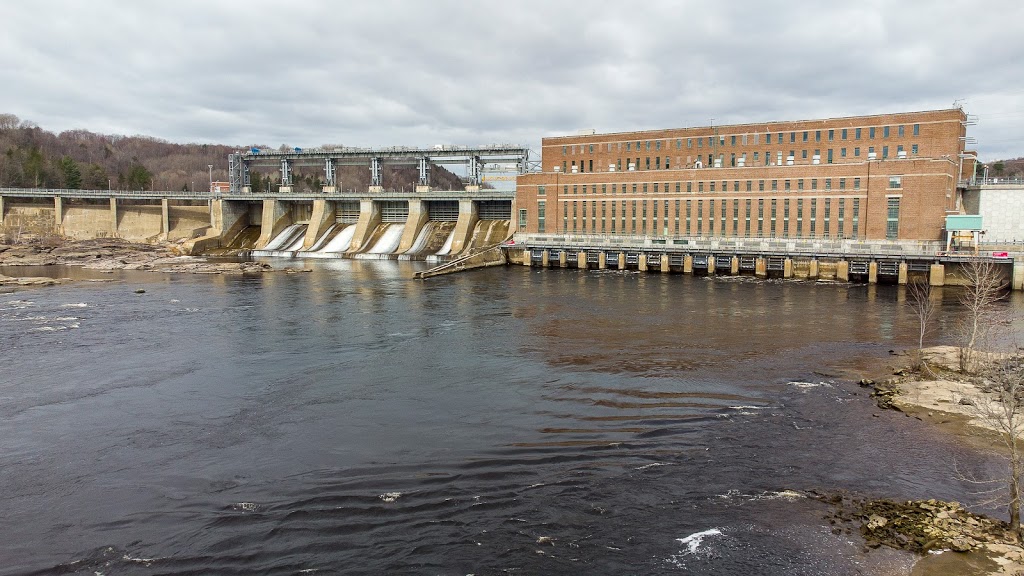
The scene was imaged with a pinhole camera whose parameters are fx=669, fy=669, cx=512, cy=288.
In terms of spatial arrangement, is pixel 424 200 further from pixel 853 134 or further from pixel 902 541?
pixel 902 541

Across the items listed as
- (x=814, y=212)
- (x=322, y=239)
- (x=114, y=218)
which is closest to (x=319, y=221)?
(x=322, y=239)

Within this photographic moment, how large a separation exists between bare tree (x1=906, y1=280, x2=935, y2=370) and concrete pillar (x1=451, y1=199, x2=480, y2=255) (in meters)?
56.8

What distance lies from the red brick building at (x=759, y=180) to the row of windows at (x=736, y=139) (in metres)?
Result: 0.13

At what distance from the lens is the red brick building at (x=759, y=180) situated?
233ft

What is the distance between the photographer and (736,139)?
9012 cm

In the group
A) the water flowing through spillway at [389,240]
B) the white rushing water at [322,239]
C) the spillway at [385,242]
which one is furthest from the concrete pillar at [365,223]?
the white rushing water at [322,239]

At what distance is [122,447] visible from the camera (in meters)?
21.3

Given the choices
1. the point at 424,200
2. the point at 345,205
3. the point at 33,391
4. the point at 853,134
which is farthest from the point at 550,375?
the point at 345,205

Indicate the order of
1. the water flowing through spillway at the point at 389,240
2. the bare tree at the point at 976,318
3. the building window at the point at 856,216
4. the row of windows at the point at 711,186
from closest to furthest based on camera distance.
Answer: the bare tree at the point at 976,318 → the building window at the point at 856,216 → the row of windows at the point at 711,186 → the water flowing through spillway at the point at 389,240

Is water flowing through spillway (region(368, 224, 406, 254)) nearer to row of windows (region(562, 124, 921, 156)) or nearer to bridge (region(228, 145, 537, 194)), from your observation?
bridge (region(228, 145, 537, 194))

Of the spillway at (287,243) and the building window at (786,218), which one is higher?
the building window at (786,218)

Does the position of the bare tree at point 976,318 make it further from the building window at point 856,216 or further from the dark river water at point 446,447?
the building window at point 856,216

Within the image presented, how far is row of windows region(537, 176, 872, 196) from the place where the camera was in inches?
2894

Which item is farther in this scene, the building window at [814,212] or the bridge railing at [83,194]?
the bridge railing at [83,194]
